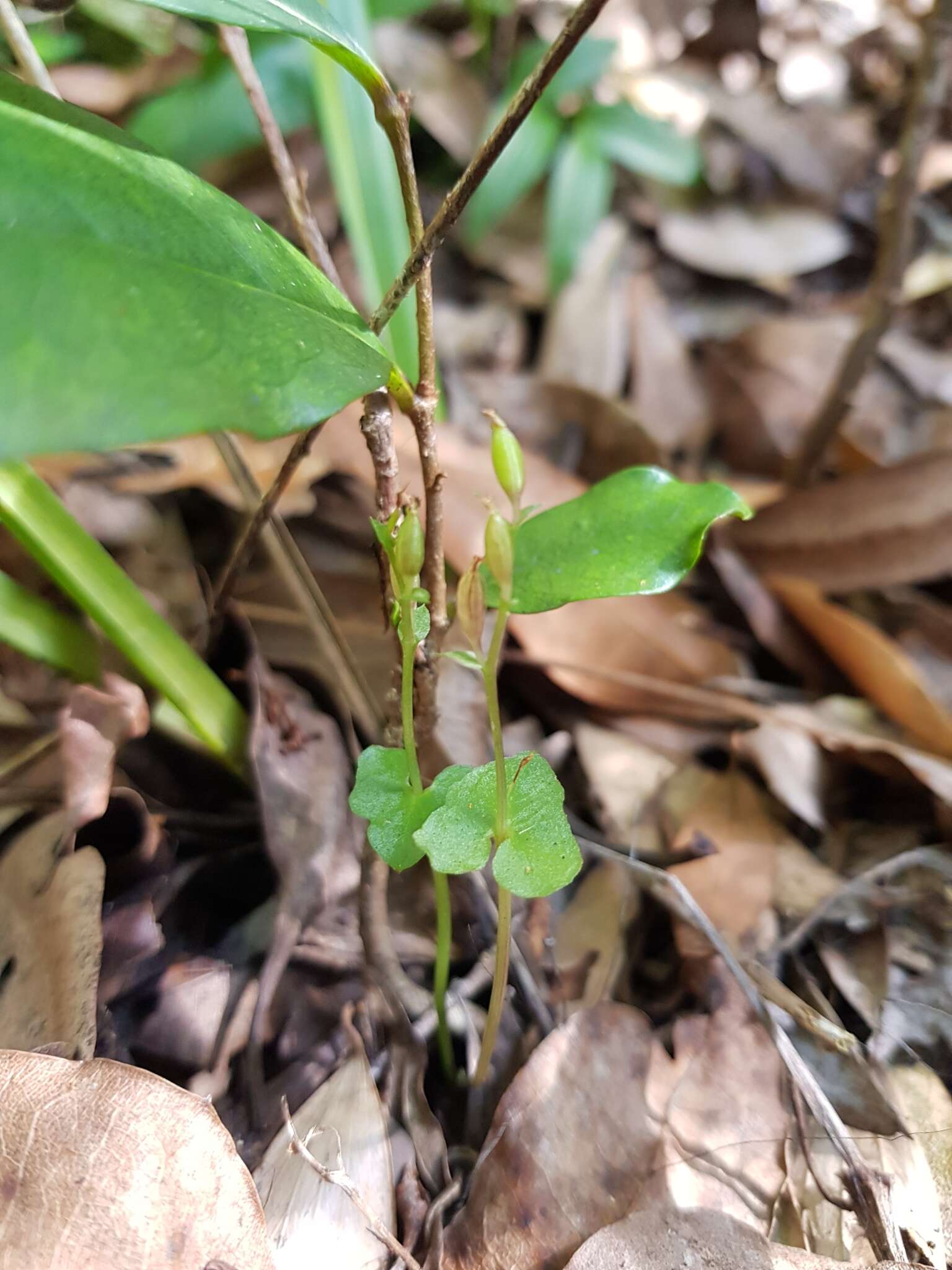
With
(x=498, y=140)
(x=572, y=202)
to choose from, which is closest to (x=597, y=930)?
(x=498, y=140)

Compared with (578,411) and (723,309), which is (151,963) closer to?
(578,411)

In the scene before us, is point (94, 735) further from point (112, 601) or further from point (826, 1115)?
point (826, 1115)

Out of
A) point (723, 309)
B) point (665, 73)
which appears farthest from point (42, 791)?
point (665, 73)

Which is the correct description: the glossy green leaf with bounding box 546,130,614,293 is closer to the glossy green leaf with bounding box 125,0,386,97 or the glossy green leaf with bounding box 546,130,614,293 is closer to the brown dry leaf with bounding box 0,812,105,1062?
the glossy green leaf with bounding box 125,0,386,97

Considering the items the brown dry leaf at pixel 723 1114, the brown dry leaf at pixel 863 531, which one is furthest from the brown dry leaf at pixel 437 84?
the brown dry leaf at pixel 723 1114

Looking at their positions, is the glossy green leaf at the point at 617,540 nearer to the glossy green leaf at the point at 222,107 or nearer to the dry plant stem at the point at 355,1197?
the dry plant stem at the point at 355,1197
